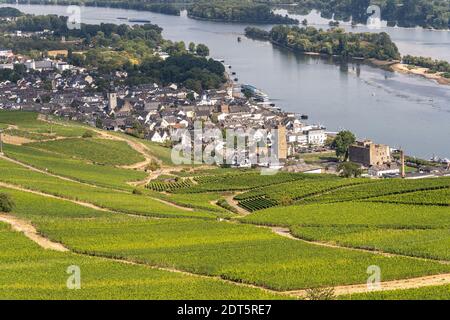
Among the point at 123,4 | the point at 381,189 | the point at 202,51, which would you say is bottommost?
the point at 381,189

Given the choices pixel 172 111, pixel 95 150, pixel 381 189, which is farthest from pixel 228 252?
pixel 172 111

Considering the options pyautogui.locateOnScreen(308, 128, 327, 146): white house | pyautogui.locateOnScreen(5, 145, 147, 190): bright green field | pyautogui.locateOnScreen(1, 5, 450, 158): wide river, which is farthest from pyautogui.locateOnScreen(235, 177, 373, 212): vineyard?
pyautogui.locateOnScreen(308, 128, 327, 146): white house

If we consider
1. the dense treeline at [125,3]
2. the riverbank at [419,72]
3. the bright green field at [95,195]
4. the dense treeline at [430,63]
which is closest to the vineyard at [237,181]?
the bright green field at [95,195]

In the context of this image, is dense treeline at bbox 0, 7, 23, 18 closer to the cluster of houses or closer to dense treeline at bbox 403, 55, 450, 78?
the cluster of houses

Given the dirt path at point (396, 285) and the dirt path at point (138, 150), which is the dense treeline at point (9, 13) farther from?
the dirt path at point (396, 285)

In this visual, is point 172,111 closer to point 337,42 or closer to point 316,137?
point 316,137
